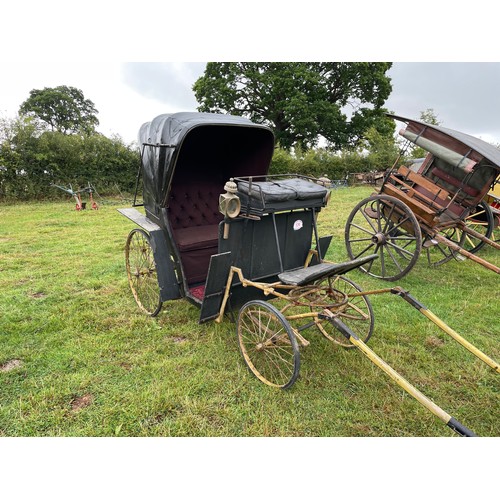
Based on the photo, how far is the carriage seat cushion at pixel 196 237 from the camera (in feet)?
11.7

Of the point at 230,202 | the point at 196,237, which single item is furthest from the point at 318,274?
the point at 196,237

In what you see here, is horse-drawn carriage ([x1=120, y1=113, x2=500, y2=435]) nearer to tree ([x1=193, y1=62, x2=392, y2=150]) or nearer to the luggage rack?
the luggage rack

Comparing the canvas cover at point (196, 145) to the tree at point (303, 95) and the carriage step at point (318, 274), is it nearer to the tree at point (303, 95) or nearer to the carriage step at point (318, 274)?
the carriage step at point (318, 274)

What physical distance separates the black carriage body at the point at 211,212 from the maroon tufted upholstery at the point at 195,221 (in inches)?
0.5

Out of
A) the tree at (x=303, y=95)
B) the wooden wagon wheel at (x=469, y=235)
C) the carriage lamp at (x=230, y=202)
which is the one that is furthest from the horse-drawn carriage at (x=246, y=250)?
the tree at (x=303, y=95)

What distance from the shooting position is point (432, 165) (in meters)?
4.80

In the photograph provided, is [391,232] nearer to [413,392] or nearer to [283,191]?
[283,191]

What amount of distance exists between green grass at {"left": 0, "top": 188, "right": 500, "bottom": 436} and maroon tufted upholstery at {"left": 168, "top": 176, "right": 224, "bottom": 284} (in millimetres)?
561

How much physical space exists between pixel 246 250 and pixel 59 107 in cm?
3810

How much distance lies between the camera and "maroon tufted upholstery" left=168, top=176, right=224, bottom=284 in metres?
3.66

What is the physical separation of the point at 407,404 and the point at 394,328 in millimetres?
1116

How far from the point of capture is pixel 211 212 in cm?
439

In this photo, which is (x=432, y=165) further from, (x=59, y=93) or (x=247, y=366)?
(x=59, y=93)

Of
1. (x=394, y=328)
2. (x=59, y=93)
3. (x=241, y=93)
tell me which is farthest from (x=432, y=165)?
(x=59, y=93)
